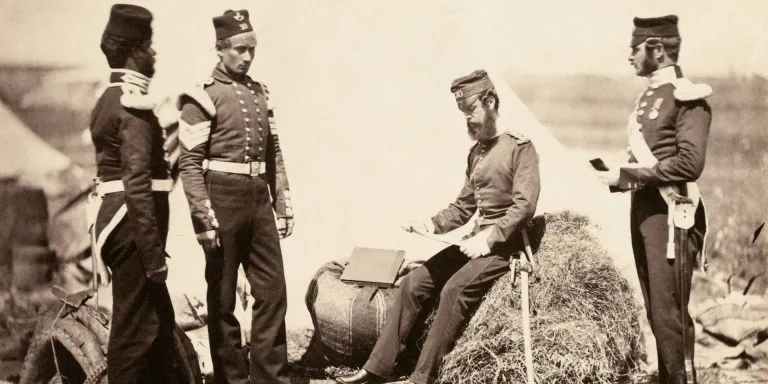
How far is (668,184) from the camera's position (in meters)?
4.49

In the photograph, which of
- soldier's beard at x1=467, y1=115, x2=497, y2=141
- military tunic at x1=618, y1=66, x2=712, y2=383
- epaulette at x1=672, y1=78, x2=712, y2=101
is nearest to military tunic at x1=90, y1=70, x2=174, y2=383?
soldier's beard at x1=467, y1=115, x2=497, y2=141

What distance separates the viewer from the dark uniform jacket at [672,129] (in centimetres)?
438

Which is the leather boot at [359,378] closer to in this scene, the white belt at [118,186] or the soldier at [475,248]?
the soldier at [475,248]

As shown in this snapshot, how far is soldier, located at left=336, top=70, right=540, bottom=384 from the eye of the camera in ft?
15.3

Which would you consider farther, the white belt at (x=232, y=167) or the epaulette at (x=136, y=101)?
the white belt at (x=232, y=167)

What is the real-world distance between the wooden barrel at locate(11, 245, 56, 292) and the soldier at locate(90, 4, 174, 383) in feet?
4.59

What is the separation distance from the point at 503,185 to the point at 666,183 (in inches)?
36.5

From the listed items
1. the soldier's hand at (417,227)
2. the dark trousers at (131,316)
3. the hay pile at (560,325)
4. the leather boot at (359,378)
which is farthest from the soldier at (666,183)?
the dark trousers at (131,316)

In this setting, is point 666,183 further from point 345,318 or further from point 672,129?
point 345,318

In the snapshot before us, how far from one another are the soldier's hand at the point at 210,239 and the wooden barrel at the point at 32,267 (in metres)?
1.47

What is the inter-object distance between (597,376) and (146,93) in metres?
2.81

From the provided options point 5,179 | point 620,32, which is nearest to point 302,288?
point 5,179

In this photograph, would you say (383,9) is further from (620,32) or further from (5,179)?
(5,179)

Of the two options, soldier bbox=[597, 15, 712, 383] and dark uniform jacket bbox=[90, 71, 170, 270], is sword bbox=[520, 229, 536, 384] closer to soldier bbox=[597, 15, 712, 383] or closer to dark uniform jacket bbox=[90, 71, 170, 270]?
soldier bbox=[597, 15, 712, 383]
